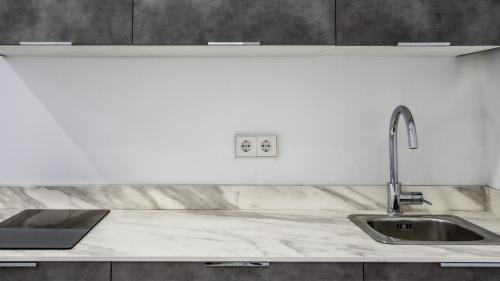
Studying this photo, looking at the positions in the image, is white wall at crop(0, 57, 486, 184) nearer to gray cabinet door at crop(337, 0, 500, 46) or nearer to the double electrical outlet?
the double electrical outlet

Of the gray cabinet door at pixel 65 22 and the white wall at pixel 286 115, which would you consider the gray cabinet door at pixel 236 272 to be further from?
the gray cabinet door at pixel 65 22

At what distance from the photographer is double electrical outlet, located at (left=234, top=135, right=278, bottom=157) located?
174 cm

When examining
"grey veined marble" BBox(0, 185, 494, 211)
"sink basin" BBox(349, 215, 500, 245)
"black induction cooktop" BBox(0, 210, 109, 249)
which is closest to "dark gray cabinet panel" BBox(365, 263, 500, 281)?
"sink basin" BBox(349, 215, 500, 245)

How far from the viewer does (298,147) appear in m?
1.75

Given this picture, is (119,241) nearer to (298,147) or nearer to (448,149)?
(298,147)

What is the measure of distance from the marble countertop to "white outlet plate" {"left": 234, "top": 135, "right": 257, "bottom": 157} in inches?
10.8

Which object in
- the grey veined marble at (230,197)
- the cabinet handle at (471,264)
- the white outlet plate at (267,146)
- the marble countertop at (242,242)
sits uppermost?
the white outlet plate at (267,146)

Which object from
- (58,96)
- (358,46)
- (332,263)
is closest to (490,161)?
(358,46)

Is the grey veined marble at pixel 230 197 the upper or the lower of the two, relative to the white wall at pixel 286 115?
lower

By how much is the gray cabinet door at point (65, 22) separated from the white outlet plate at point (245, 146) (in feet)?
1.96

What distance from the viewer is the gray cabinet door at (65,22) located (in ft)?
4.64

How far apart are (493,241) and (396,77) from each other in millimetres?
771

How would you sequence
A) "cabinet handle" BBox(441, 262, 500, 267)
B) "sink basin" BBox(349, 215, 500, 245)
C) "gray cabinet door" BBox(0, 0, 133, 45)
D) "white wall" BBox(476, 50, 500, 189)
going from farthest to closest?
"white wall" BBox(476, 50, 500, 189), "sink basin" BBox(349, 215, 500, 245), "gray cabinet door" BBox(0, 0, 133, 45), "cabinet handle" BBox(441, 262, 500, 267)

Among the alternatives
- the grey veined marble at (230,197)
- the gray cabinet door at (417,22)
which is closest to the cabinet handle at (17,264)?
the grey veined marble at (230,197)
